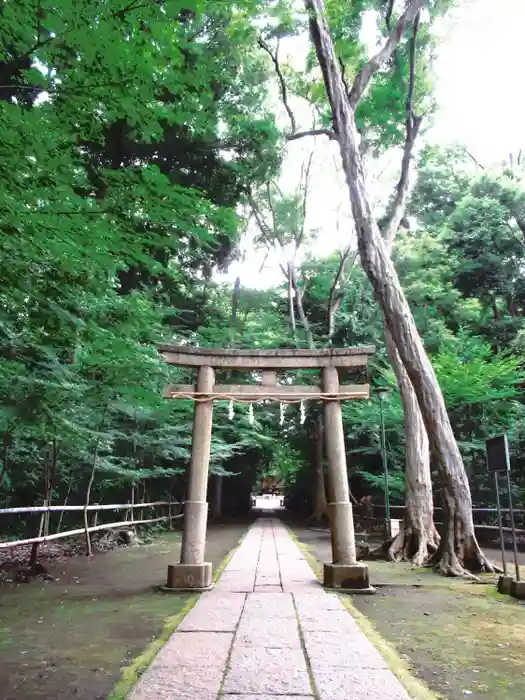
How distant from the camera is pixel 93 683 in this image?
3.03 metres

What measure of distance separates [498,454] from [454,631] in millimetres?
2430

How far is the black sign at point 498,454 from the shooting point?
5863 millimetres

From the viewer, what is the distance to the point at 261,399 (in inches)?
272

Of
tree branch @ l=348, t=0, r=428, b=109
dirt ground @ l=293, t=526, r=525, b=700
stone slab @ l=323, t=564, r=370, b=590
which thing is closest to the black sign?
dirt ground @ l=293, t=526, r=525, b=700

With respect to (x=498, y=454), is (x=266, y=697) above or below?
below

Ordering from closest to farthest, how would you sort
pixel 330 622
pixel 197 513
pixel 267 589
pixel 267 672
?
pixel 267 672 → pixel 330 622 → pixel 267 589 → pixel 197 513

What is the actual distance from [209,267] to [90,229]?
12115 millimetres

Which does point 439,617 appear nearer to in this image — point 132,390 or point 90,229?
point 90,229

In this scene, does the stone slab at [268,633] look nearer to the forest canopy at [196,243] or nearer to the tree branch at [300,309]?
the forest canopy at [196,243]

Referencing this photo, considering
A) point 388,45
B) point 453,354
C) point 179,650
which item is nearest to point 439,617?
point 179,650

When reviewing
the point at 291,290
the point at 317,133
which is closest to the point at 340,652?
the point at 317,133

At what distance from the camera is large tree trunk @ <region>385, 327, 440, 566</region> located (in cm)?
899

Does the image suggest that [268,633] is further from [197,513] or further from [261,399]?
[261,399]

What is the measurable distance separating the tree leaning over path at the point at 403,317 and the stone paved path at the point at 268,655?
3.36 metres
